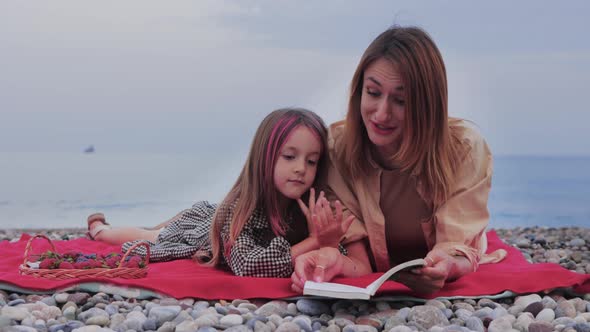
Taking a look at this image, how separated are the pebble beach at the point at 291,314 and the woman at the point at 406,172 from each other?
15 cm

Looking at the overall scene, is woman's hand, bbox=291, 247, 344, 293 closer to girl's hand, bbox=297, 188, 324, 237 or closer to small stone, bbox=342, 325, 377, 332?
girl's hand, bbox=297, 188, 324, 237

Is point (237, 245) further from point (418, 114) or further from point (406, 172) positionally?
point (418, 114)

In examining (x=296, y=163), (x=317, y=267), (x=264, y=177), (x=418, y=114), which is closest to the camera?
(x=317, y=267)

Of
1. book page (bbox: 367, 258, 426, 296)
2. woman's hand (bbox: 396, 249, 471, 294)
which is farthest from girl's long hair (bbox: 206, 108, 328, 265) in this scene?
book page (bbox: 367, 258, 426, 296)

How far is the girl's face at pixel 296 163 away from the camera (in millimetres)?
3156

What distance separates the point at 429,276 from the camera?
2.56 m

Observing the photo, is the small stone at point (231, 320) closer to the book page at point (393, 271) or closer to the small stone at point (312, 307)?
the small stone at point (312, 307)

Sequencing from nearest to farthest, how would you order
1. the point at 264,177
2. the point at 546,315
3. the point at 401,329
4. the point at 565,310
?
1. the point at 401,329
2. the point at 546,315
3. the point at 565,310
4. the point at 264,177

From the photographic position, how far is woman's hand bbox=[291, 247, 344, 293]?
8.81ft

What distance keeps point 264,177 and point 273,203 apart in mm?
133

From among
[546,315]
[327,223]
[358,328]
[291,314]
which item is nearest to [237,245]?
[327,223]

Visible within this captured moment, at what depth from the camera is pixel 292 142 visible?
3.17m

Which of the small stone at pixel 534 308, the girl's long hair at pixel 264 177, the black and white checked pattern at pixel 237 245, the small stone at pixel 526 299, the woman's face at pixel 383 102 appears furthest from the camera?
the girl's long hair at pixel 264 177

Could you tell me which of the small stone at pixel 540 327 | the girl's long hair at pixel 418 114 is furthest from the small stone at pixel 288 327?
the girl's long hair at pixel 418 114
